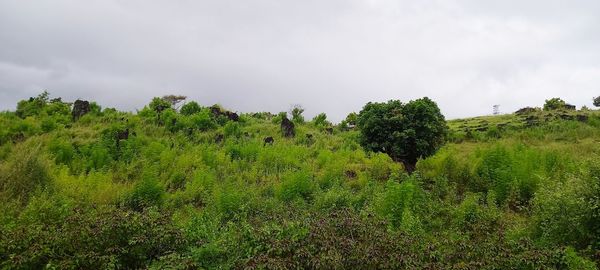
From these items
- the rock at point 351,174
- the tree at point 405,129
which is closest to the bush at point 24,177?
the rock at point 351,174

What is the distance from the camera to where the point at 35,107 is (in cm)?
2555

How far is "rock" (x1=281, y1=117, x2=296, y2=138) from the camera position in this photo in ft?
86.4

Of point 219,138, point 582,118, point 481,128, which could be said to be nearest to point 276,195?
point 219,138

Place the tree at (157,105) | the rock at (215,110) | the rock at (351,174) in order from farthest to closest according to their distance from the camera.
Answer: the tree at (157,105), the rock at (215,110), the rock at (351,174)

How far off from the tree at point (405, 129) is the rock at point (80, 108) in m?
17.6

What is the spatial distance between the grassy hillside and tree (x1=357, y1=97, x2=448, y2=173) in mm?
994

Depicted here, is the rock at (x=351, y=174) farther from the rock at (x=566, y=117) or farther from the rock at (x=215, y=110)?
the rock at (x=566, y=117)

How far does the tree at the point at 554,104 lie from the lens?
32412 millimetres

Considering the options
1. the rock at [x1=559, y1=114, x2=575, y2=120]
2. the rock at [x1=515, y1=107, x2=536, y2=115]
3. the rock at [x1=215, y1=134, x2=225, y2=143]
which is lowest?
→ the rock at [x1=215, y1=134, x2=225, y2=143]

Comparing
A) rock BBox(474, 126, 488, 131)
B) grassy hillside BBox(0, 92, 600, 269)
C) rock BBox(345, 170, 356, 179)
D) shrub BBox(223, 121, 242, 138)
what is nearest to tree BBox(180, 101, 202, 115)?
grassy hillside BBox(0, 92, 600, 269)

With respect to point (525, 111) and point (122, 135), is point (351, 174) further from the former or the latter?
point (525, 111)

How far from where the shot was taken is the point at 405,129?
1647 cm

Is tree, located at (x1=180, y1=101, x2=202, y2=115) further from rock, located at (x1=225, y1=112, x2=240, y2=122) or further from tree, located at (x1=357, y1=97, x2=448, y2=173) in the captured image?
tree, located at (x1=357, y1=97, x2=448, y2=173)

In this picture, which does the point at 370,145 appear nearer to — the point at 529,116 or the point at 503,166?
the point at 503,166
